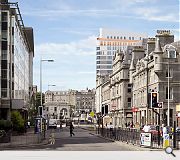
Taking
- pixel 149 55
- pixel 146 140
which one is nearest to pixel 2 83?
pixel 149 55

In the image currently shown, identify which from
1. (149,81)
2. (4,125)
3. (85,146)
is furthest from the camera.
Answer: (149,81)

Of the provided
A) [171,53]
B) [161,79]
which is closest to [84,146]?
[161,79]

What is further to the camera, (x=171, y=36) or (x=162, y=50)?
(x=171, y=36)

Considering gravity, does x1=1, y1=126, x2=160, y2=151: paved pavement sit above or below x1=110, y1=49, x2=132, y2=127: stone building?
below

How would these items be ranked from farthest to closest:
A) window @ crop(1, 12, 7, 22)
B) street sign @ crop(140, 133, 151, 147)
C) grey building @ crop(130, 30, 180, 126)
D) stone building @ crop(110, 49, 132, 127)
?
stone building @ crop(110, 49, 132, 127) < grey building @ crop(130, 30, 180, 126) < window @ crop(1, 12, 7, 22) < street sign @ crop(140, 133, 151, 147)

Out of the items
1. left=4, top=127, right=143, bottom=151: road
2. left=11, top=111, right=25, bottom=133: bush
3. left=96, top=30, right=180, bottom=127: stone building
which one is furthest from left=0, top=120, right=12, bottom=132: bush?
left=96, top=30, right=180, bottom=127: stone building

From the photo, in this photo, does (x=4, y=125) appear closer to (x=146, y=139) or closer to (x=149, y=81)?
(x=146, y=139)

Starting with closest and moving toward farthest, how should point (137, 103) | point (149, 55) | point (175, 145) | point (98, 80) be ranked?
1. point (175, 145)
2. point (149, 55)
3. point (137, 103)
4. point (98, 80)

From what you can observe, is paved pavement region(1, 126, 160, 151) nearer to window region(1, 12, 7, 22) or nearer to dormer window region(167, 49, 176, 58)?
window region(1, 12, 7, 22)

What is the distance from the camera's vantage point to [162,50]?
84.9 meters

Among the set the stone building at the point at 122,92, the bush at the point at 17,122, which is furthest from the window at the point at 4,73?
the stone building at the point at 122,92
